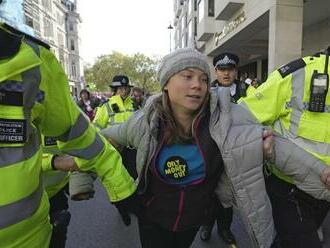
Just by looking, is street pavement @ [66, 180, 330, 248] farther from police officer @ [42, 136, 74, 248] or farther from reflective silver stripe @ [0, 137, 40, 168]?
reflective silver stripe @ [0, 137, 40, 168]

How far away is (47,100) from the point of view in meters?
1.57

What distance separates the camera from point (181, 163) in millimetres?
2309

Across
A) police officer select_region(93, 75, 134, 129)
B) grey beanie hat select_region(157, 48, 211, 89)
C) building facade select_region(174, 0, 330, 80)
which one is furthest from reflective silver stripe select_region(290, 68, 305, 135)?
building facade select_region(174, 0, 330, 80)

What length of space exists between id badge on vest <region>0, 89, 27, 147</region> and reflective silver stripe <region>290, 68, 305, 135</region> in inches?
60.7

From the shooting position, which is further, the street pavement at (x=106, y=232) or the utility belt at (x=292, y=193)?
the street pavement at (x=106, y=232)

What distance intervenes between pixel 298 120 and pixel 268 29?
51.9 feet

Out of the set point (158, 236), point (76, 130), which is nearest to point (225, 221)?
point (158, 236)

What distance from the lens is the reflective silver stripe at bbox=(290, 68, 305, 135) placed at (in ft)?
7.59

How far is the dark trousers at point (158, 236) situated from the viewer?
253 centimetres

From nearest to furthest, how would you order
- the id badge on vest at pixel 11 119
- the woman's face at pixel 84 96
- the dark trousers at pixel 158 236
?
the id badge on vest at pixel 11 119, the dark trousers at pixel 158 236, the woman's face at pixel 84 96

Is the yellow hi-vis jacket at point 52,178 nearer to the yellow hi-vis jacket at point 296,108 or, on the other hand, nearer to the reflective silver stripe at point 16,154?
the reflective silver stripe at point 16,154

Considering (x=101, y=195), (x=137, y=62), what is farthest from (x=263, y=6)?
(x=137, y=62)

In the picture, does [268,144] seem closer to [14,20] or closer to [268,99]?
[268,99]

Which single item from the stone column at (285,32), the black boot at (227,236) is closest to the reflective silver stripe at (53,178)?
the black boot at (227,236)
